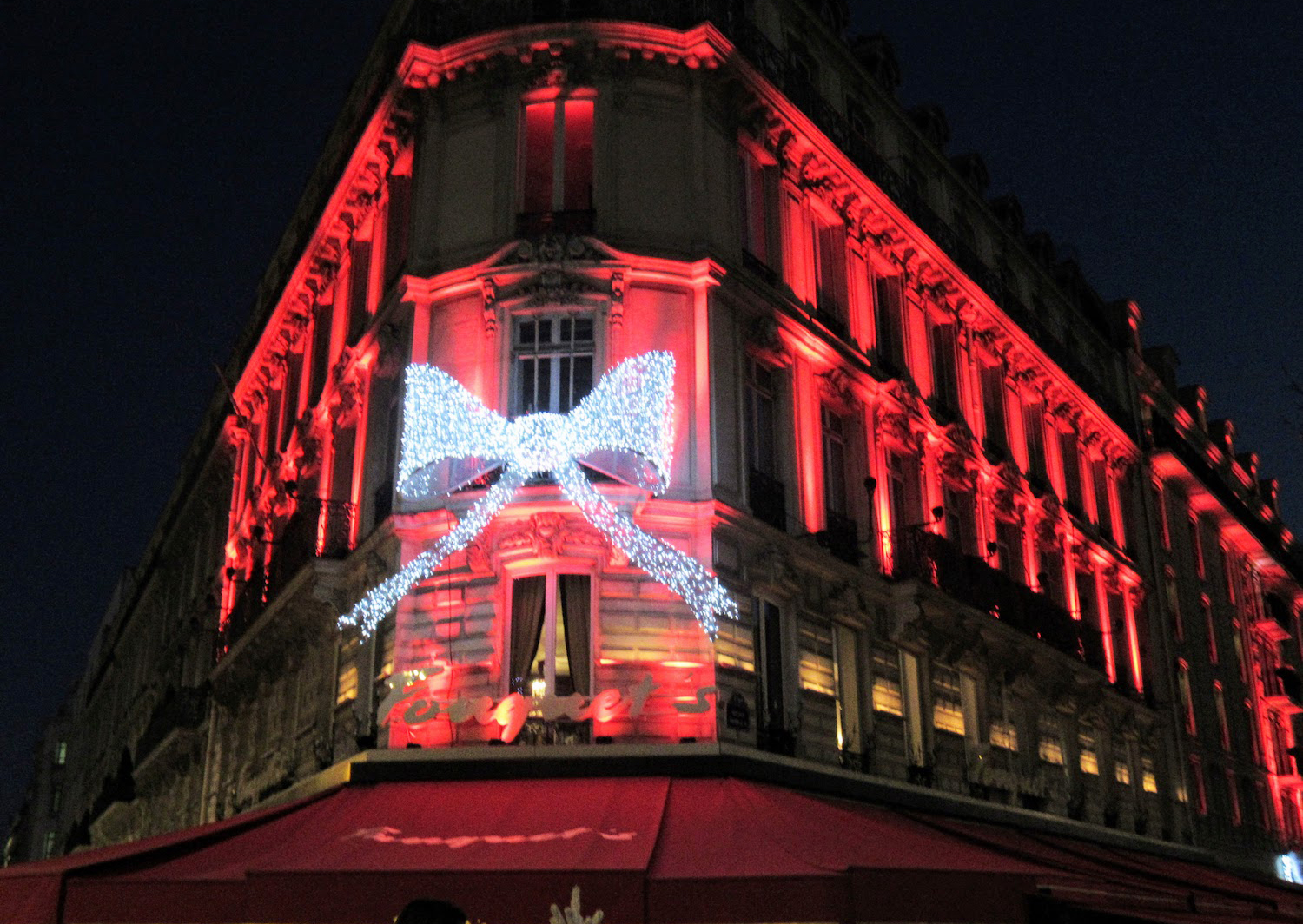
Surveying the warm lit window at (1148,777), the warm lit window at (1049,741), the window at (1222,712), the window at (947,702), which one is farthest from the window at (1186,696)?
the window at (947,702)

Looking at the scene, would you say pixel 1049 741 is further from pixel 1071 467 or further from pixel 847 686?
pixel 847 686

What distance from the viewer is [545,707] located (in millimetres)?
13312

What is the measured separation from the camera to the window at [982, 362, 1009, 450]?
23.7 meters

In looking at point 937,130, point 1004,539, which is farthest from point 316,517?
point 937,130

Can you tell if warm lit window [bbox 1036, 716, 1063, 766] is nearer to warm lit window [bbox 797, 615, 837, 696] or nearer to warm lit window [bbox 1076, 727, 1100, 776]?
warm lit window [bbox 1076, 727, 1100, 776]

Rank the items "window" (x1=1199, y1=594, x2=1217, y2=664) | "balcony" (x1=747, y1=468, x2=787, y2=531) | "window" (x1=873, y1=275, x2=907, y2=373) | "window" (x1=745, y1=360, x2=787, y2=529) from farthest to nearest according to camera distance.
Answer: "window" (x1=1199, y1=594, x2=1217, y2=664)
"window" (x1=873, y1=275, x2=907, y2=373)
"window" (x1=745, y1=360, x2=787, y2=529)
"balcony" (x1=747, y1=468, x2=787, y2=531)

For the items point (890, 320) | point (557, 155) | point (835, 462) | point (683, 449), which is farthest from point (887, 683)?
point (557, 155)

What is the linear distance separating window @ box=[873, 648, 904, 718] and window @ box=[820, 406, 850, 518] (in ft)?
6.00

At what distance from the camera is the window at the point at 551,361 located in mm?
15148

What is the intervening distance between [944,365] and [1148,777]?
30.5ft

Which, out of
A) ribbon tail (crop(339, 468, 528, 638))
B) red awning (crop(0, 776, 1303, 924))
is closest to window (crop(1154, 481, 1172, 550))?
red awning (crop(0, 776, 1303, 924))

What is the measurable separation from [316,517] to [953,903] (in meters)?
9.70

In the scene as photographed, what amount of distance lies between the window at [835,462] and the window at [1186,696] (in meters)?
13.6

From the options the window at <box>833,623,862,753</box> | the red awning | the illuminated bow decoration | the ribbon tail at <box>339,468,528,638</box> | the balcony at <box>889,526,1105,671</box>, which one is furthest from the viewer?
the balcony at <box>889,526,1105,671</box>
